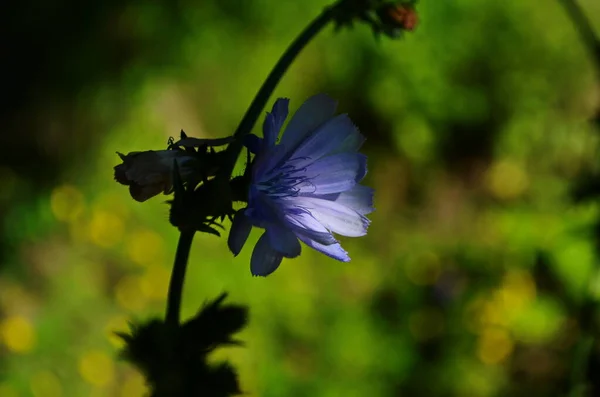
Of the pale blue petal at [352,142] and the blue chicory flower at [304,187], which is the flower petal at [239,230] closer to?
the blue chicory flower at [304,187]

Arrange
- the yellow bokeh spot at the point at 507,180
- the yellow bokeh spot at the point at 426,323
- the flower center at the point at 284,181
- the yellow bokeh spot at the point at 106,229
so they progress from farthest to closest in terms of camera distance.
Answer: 1. the yellow bokeh spot at the point at 507,180
2. the yellow bokeh spot at the point at 106,229
3. the yellow bokeh spot at the point at 426,323
4. the flower center at the point at 284,181

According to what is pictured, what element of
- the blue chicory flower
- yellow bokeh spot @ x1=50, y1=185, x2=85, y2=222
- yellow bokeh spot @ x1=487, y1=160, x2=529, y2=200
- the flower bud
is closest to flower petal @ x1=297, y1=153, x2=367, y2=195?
the blue chicory flower

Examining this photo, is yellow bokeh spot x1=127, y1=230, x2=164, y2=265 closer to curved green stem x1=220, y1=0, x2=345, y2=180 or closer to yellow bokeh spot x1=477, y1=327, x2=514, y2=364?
yellow bokeh spot x1=477, y1=327, x2=514, y2=364

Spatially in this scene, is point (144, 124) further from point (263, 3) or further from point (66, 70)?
point (263, 3)

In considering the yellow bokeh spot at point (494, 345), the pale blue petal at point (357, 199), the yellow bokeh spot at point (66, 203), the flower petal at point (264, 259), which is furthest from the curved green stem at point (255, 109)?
the yellow bokeh spot at point (66, 203)

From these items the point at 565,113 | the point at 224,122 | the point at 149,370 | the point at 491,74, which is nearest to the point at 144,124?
the point at 224,122

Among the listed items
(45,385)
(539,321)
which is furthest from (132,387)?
(539,321)

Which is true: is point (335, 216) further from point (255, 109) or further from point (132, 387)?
point (132, 387)
